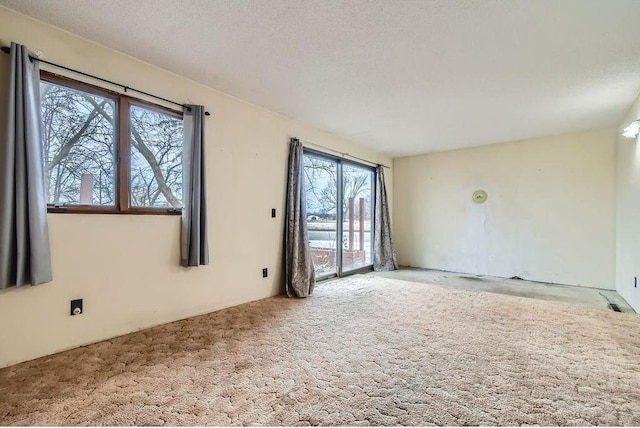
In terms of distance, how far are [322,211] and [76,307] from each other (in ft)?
10.5

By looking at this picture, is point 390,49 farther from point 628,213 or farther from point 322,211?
point 628,213

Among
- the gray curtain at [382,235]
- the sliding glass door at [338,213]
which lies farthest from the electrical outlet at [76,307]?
the gray curtain at [382,235]

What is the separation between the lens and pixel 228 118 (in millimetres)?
3400

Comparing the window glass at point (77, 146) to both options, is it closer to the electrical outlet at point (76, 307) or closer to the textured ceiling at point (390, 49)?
the textured ceiling at point (390, 49)

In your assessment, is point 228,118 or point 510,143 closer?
point 228,118

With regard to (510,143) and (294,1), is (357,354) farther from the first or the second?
(510,143)

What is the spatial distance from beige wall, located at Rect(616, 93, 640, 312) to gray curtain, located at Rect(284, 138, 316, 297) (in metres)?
3.58

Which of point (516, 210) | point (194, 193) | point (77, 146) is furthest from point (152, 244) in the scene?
point (516, 210)

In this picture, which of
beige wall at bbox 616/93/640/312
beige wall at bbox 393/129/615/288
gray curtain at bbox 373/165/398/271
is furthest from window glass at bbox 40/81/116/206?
beige wall at bbox 393/129/615/288

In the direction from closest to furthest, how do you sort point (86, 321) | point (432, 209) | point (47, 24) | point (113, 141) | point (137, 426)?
point (137, 426), point (47, 24), point (86, 321), point (113, 141), point (432, 209)

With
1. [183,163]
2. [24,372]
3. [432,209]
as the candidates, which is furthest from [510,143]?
[24,372]

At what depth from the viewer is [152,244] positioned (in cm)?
276

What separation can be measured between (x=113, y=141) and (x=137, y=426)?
2.09 m

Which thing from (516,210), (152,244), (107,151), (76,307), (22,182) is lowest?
(76,307)
